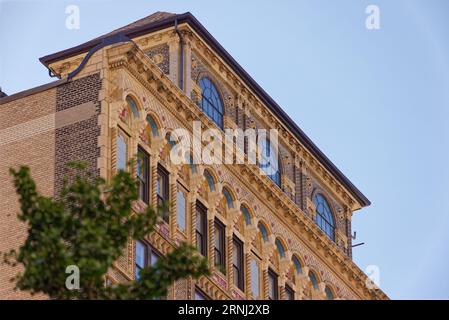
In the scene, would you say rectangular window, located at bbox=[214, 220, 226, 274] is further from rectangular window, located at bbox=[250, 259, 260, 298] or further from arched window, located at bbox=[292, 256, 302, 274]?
arched window, located at bbox=[292, 256, 302, 274]

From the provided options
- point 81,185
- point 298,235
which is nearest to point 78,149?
point 298,235

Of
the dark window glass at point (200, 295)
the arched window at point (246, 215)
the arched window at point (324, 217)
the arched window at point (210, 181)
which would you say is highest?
the arched window at point (324, 217)

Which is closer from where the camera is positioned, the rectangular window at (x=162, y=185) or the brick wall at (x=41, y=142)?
the brick wall at (x=41, y=142)

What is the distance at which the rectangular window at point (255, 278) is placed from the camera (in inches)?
2176

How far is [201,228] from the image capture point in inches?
2076

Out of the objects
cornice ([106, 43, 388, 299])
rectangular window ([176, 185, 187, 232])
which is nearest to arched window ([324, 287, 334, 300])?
cornice ([106, 43, 388, 299])

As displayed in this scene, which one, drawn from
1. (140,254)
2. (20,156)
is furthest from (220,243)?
(20,156)

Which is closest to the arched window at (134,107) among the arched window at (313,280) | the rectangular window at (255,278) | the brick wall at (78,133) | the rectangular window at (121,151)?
the rectangular window at (121,151)

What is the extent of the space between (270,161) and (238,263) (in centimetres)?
526

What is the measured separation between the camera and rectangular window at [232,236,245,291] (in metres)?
54.4

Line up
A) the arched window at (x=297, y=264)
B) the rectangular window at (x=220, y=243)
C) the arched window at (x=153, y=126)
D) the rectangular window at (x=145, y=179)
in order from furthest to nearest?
1. the arched window at (x=297, y=264)
2. the rectangular window at (x=220, y=243)
3. the arched window at (x=153, y=126)
4. the rectangular window at (x=145, y=179)

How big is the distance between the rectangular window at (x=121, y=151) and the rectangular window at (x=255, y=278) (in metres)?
7.95

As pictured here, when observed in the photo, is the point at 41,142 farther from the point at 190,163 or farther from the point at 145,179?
the point at 190,163

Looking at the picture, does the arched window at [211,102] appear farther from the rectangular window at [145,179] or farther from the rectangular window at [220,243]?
the rectangular window at [145,179]
